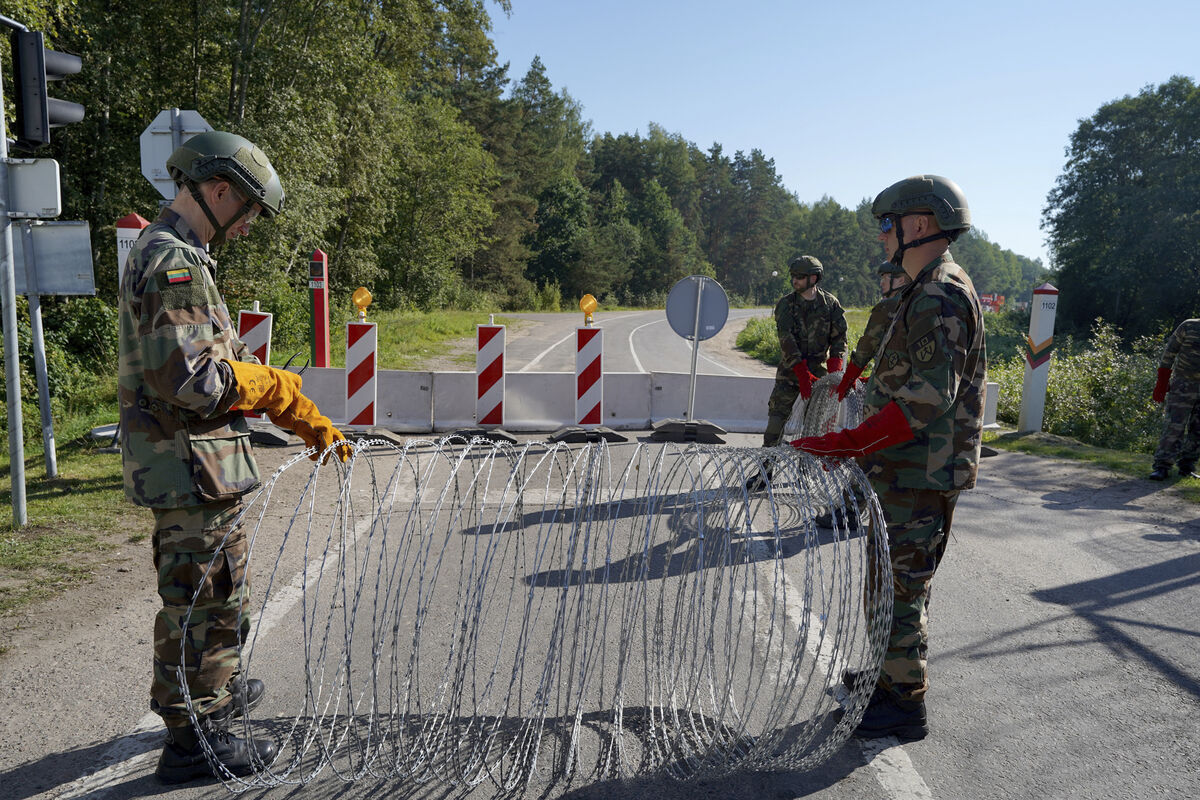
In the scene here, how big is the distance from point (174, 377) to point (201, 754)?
4.74ft

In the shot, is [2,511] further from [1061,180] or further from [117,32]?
[1061,180]

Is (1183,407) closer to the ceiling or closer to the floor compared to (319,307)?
closer to the floor

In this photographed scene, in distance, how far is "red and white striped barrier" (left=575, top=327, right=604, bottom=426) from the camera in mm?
9602

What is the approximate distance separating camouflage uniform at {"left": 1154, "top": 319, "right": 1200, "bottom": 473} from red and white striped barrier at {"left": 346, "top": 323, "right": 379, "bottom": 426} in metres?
8.73

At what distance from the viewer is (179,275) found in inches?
106

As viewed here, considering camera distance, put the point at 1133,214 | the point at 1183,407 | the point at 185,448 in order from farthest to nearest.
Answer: the point at 1133,214, the point at 1183,407, the point at 185,448

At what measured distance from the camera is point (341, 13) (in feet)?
62.5

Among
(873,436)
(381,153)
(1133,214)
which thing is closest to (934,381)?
(873,436)

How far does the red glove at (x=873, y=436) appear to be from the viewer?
3.09m

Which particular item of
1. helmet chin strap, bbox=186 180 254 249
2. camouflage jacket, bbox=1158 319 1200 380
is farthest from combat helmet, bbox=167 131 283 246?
camouflage jacket, bbox=1158 319 1200 380

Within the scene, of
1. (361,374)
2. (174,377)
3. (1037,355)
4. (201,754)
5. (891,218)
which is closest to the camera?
(174,377)

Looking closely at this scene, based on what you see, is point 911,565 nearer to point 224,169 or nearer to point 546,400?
point 224,169

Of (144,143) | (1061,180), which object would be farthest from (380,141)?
(1061,180)

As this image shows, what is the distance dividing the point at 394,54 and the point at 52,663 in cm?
2855
